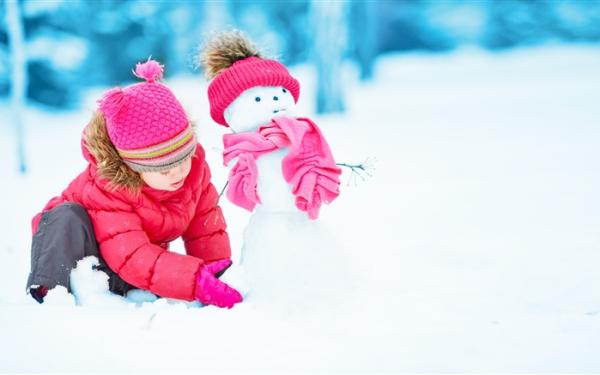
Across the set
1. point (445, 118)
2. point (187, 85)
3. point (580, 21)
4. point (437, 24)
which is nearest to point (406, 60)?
point (437, 24)

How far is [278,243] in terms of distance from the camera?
188 cm

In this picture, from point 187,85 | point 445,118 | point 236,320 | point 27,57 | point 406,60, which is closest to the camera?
point 236,320

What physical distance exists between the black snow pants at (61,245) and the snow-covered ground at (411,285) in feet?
0.24

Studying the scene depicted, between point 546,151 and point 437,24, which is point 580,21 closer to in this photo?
point 437,24

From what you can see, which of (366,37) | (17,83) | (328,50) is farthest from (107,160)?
(366,37)

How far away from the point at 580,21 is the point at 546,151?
10466mm

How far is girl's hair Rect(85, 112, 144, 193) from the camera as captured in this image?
6.35ft

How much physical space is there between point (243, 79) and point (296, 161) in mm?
330

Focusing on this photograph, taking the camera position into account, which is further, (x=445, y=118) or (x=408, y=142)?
(x=445, y=118)

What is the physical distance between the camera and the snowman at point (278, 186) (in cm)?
186

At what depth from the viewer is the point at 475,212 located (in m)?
3.21

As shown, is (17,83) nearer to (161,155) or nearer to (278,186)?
(161,155)

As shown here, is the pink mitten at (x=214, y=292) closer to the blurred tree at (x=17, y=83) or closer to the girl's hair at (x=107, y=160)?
the girl's hair at (x=107, y=160)

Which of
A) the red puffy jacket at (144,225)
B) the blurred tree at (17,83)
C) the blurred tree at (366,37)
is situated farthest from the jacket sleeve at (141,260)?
the blurred tree at (366,37)
